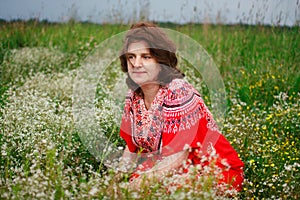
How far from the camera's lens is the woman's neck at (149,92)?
11.8ft

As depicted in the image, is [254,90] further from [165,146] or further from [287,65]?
[165,146]

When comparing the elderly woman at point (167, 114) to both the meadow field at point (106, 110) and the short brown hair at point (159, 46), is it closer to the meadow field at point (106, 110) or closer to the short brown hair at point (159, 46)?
the short brown hair at point (159, 46)

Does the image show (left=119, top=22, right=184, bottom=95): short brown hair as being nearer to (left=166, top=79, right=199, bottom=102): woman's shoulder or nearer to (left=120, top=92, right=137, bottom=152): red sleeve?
(left=166, top=79, right=199, bottom=102): woman's shoulder

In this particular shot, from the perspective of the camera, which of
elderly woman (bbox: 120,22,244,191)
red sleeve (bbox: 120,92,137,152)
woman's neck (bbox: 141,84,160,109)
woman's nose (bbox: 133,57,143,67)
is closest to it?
elderly woman (bbox: 120,22,244,191)

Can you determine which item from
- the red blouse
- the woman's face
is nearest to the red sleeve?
the red blouse

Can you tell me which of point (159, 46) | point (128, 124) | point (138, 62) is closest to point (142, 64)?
point (138, 62)

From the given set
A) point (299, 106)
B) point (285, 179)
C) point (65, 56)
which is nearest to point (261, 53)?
point (299, 106)

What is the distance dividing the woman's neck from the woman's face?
69 mm

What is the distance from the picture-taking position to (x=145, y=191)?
265 centimetres

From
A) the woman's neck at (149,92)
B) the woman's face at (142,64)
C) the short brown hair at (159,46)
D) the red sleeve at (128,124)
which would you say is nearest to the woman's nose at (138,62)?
the woman's face at (142,64)

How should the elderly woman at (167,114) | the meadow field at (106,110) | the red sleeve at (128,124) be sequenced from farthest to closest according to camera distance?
1. the red sleeve at (128,124)
2. the elderly woman at (167,114)
3. the meadow field at (106,110)

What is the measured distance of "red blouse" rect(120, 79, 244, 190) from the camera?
334cm

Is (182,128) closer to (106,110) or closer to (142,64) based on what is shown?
(142,64)

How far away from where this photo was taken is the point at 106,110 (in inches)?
183
